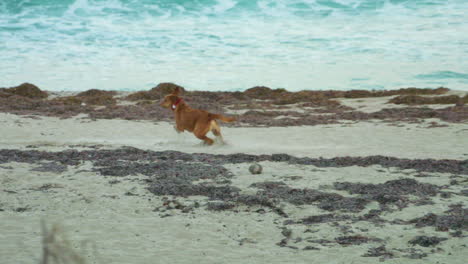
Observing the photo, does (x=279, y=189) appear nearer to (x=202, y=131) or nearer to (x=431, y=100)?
(x=202, y=131)

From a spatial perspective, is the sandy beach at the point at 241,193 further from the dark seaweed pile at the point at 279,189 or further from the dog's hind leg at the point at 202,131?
the dog's hind leg at the point at 202,131

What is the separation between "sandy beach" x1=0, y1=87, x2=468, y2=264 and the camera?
16.1 ft

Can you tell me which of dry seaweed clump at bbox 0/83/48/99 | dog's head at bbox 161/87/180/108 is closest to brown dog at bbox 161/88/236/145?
dog's head at bbox 161/87/180/108

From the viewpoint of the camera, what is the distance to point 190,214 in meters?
6.05

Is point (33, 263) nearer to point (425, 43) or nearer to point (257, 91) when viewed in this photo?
point (257, 91)

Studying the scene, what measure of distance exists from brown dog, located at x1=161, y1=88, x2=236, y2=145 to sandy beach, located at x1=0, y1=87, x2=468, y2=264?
0.29 m

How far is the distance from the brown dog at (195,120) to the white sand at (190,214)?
0.31 m

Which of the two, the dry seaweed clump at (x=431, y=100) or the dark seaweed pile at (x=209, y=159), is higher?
the dry seaweed clump at (x=431, y=100)

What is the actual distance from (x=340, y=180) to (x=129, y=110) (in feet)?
35.7

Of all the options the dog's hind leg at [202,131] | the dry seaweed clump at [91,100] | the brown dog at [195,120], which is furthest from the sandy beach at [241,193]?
the dry seaweed clump at [91,100]

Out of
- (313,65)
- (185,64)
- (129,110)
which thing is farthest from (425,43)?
(129,110)

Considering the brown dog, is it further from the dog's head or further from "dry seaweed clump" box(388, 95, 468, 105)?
"dry seaweed clump" box(388, 95, 468, 105)

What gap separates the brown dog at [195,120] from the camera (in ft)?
35.8

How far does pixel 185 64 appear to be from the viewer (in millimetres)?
30328
